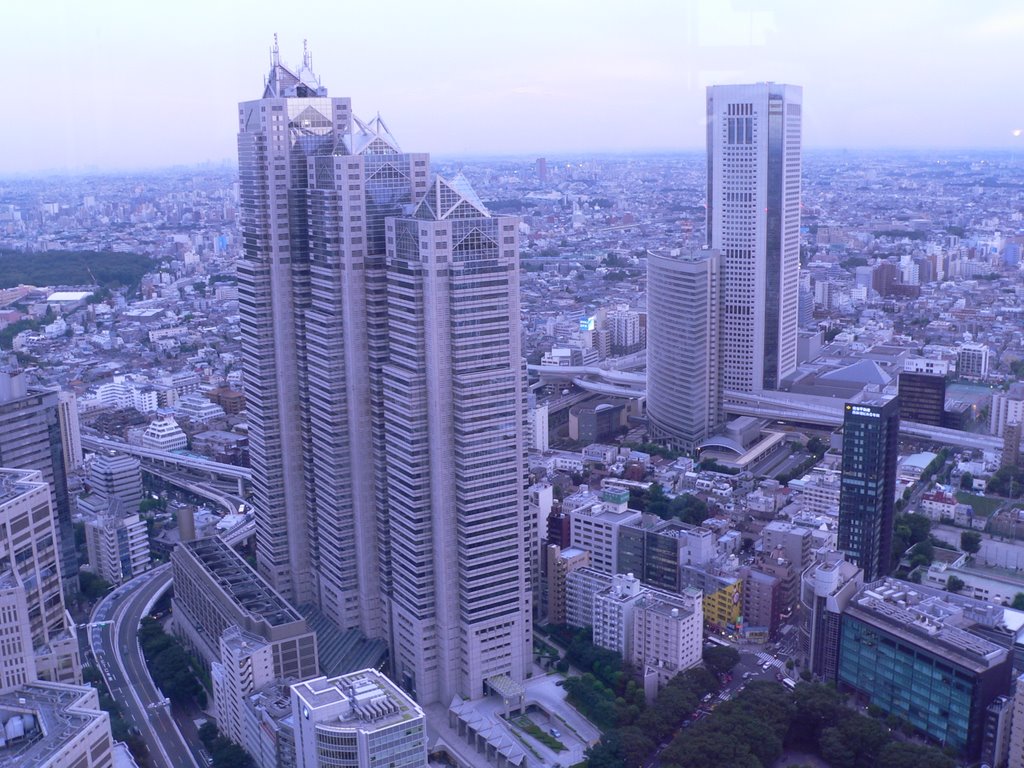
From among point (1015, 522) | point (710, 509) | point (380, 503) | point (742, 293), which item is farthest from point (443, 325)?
point (742, 293)

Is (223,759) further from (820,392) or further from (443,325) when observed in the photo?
(820,392)

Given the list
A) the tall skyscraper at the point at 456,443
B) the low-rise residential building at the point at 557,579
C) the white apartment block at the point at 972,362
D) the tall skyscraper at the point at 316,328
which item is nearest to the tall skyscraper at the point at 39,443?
the tall skyscraper at the point at 316,328

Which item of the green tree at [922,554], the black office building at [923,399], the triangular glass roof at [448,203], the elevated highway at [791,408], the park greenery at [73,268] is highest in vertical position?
the triangular glass roof at [448,203]

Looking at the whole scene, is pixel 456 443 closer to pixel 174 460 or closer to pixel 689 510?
pixel 689 510

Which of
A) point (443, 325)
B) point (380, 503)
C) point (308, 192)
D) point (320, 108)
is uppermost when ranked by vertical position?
point (320, 108)

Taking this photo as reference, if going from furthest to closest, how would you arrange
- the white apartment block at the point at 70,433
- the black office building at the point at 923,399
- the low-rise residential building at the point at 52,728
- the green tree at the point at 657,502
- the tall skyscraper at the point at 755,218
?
1. the tall skyscraper at the point at 755,218
2. the black office building at the point at 923,399
3. the white apartment block at the point at 70,433
4. the green tree at the point at 657,502
5. the low-rise residential building at the point at 52,728

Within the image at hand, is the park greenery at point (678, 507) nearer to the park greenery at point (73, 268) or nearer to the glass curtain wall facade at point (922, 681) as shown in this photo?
the glass curtain wall facade at point (922, 681)

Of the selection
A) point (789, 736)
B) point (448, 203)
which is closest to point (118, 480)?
point (448, 203)
